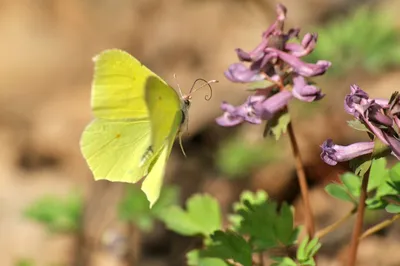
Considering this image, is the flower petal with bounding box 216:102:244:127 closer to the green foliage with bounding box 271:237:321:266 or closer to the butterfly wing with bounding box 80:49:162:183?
the butterfly wing with bounding box 80:49:162:183

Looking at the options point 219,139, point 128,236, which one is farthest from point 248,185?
point 128,236

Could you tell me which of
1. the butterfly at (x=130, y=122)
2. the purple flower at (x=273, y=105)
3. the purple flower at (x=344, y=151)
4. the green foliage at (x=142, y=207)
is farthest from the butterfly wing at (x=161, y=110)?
the green foliage at (x=142, y=207)

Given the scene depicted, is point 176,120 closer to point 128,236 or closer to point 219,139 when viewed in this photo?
point 128,236

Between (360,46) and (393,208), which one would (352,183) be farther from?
(360,46)

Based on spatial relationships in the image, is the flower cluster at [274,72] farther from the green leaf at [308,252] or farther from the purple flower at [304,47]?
the green leaf at [308,252]

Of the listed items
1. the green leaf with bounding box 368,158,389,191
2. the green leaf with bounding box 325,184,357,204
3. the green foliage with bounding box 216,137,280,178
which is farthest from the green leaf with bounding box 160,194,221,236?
the green foliage with bounding box 216,137,280,178

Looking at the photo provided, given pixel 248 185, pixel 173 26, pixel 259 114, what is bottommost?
pixel 248 185
